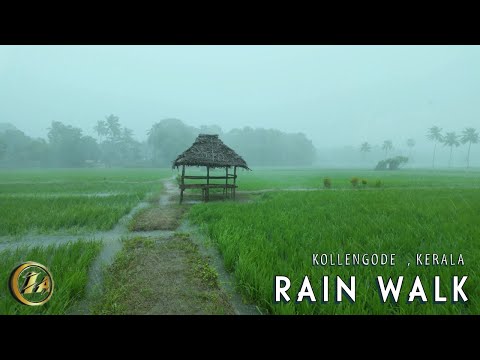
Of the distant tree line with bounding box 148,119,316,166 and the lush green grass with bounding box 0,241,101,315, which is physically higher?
the distant tree line with bounding box 148,119,316,166

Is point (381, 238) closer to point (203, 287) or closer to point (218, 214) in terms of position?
point (203, 287)

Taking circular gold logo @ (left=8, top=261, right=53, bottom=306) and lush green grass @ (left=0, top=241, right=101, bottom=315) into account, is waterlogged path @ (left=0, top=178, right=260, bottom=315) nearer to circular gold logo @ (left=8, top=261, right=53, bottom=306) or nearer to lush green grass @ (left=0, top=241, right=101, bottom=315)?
lush green grass @ (left=0, top=241, right=101, bottom=315)

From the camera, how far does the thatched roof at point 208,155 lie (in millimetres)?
10180

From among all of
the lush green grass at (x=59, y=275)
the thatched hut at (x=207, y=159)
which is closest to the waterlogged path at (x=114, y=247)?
the lush green grass at (x=59, y=275)

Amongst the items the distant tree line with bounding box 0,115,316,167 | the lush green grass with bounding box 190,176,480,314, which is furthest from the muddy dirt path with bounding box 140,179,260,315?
the distant tree line with bounding box 0,115,316,167

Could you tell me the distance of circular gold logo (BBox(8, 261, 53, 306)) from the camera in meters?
2.08

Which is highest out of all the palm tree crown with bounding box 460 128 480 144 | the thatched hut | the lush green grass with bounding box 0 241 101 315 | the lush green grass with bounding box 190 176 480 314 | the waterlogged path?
the palm tree crown with bounding box 460 128 480 144

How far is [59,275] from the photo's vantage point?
2.95 metres

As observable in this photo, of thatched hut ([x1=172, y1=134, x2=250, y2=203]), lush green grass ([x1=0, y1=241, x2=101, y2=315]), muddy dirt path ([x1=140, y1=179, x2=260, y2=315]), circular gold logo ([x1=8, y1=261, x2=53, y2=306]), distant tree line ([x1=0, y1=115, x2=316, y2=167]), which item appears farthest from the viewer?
distant tree line ([x1=0, y1=115, x2=316, y2=167])

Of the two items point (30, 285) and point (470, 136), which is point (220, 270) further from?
point (470, 136)

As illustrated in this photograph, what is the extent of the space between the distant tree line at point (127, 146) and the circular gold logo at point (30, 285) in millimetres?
42834

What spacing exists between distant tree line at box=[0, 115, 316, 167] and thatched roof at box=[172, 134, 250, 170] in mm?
33550

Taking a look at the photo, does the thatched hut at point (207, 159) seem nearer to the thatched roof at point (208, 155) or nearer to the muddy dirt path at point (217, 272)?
the thatched roof at point (208, 155)

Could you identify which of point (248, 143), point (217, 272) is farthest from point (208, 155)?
point (248, 143)
